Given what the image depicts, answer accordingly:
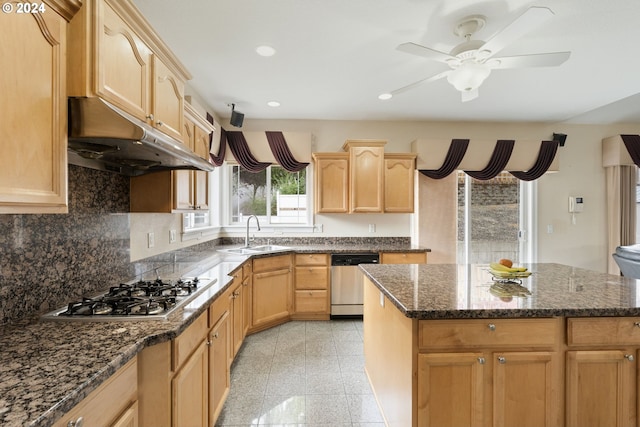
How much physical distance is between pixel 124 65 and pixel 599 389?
2.75 metres

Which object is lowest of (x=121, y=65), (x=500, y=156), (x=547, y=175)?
(x=547, y=175)

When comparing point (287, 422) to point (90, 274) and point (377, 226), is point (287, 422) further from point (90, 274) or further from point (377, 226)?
point (377, 226)

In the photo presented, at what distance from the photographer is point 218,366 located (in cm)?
181

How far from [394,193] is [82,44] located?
132 inches

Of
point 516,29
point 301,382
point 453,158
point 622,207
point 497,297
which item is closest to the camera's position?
point 497,297

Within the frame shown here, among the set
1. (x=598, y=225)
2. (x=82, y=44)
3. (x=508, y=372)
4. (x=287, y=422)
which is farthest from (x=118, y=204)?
(x=598, y=225)

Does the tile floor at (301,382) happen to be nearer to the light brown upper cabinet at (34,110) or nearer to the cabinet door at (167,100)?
the light brown upper cabinet at (34,110)

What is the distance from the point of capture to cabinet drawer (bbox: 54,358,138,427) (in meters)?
0.82

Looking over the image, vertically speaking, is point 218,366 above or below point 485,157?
below

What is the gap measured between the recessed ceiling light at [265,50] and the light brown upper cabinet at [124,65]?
71cm

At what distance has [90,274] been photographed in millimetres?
1630

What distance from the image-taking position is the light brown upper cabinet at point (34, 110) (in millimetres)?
876

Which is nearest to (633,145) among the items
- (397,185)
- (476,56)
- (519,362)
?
(397,185)

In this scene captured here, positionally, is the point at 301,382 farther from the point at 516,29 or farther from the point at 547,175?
the point at 547,175
